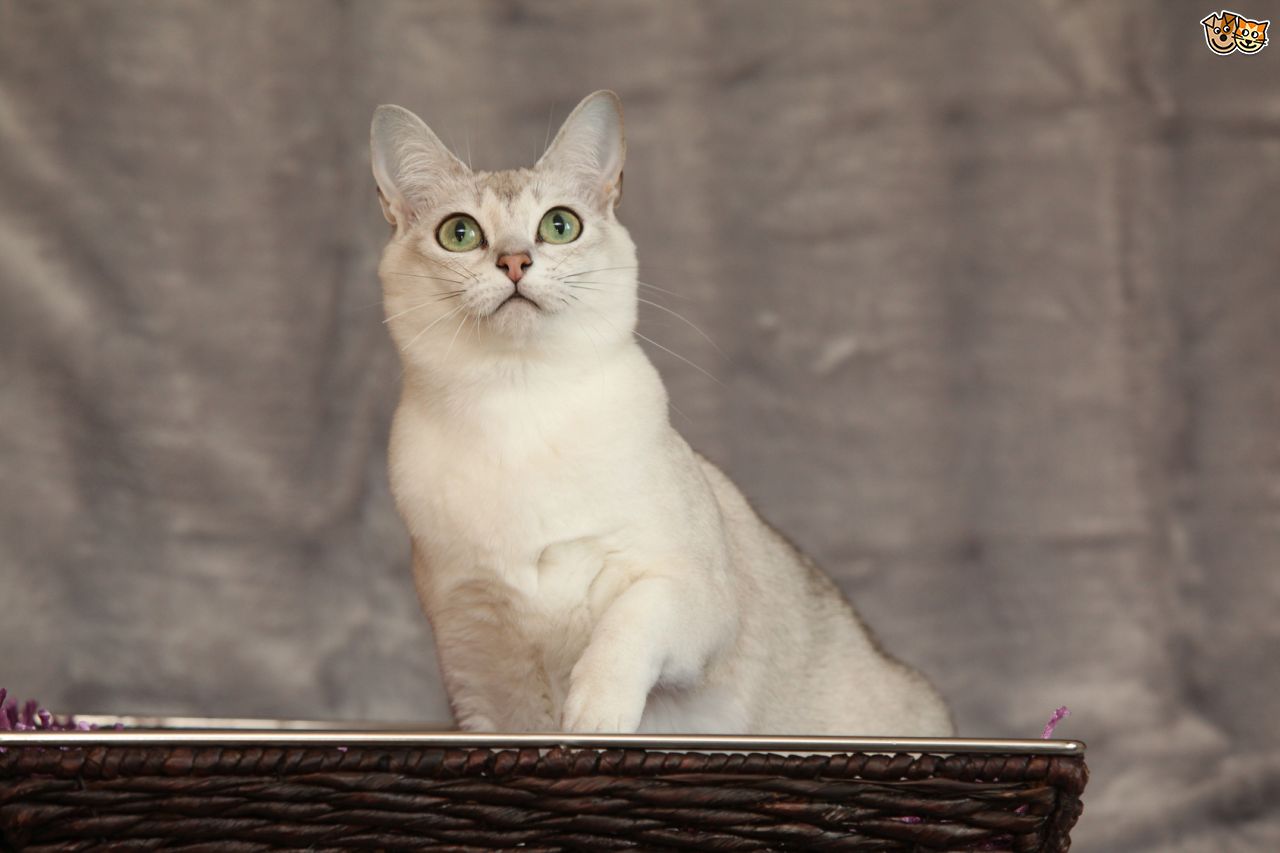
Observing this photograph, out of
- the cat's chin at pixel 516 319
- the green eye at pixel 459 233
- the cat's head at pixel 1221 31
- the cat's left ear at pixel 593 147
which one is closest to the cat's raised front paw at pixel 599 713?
the cat's chin at pixel 516 319

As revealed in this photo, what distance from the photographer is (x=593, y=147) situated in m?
1.63

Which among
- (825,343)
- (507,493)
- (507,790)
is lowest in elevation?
(507,790)

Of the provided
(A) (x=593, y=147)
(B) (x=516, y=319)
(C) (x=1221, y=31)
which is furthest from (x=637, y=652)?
(C) (x=1221, y=31)

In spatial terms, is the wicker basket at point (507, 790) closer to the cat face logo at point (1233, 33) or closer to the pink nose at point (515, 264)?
the pink nose at point (515, 264)

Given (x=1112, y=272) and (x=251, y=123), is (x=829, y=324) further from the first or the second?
(x=251, y=123)

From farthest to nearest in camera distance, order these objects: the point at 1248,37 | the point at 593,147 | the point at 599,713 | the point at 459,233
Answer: the point at 1248,37 < the point at 593,147 < the point at 459,233 < the point at 599,713

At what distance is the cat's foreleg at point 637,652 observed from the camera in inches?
49.1

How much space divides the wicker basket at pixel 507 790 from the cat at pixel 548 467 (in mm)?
136

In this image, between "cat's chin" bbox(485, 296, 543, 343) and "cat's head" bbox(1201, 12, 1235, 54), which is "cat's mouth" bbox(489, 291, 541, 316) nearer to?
"cat's chin" bbox(485, 296, 543, 343)

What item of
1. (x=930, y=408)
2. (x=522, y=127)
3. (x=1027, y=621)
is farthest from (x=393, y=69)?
(x=1027, y=621)

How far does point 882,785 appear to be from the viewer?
3.87ft

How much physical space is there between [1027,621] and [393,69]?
150 cm

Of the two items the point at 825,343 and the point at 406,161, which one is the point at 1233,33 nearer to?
the point at 825,343

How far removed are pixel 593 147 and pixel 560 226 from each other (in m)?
0.14
